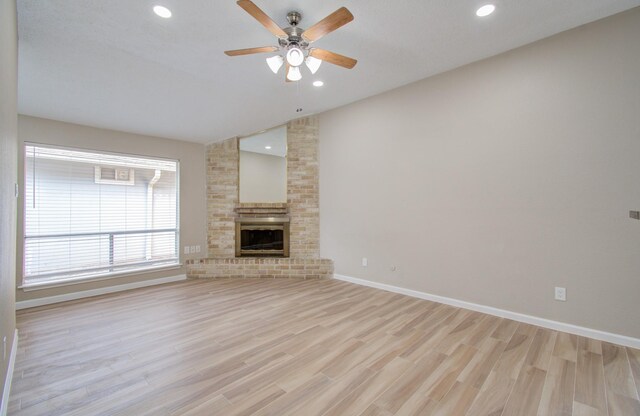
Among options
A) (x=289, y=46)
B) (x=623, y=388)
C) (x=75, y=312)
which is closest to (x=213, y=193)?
(x=75, y=312)

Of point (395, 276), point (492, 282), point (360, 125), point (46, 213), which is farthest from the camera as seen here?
point (360, 125)

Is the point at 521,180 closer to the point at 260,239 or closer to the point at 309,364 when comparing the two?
the point at 309,364

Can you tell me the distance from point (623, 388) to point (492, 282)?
1.32 metres

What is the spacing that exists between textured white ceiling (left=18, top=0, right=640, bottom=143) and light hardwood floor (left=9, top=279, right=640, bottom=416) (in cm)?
258

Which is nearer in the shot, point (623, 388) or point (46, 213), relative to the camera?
point (623, 388)

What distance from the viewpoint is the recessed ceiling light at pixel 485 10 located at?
228 cm

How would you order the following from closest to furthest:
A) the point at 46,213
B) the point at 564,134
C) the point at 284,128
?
the point at 564,134 < the point at 46,213 < the point at 284,128

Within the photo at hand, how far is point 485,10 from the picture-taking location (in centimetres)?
233

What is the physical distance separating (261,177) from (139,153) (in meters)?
2.04

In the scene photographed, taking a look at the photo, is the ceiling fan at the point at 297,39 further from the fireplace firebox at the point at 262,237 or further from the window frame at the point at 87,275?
the window frame at the point at 87,275

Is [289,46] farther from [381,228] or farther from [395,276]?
[395,276]

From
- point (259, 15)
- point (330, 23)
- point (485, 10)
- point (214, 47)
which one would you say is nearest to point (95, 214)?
point (214, 47)

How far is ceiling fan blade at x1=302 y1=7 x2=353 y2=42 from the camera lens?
189cm

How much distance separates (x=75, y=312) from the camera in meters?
3.36
